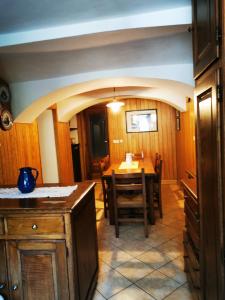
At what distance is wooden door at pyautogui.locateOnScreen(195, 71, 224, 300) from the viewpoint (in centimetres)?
100

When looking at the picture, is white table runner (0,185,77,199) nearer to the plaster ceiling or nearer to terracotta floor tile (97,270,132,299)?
terracotta floor tile (97,270,132,299)

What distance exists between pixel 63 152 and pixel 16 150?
1.93m

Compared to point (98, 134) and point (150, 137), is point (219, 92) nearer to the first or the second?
point (150, 137)

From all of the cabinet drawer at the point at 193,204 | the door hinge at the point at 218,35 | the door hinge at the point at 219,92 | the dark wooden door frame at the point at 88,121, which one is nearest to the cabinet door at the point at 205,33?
the door hinge at the point at 218,35

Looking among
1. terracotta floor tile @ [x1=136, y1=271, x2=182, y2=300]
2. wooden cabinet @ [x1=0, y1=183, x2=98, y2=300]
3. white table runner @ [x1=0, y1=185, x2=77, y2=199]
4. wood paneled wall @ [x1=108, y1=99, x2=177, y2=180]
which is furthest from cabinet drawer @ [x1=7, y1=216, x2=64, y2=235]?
wood paneled wall @ [x1=108, y1=99, x2=177, y2=180]

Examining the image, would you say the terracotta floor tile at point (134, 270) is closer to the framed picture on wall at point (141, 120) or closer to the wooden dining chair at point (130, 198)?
the wooden dining chair at point (130, 198)

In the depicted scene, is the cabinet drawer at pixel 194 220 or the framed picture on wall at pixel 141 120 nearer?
the cabinet drawer at pixel 194 220

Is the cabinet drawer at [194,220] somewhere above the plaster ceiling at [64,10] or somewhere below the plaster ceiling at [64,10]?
below

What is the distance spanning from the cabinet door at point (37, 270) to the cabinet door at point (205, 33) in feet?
4.52

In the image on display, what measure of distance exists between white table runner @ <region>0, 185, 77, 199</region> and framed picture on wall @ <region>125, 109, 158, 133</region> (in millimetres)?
4120

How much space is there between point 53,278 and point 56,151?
10.6ft

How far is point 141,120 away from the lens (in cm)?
579

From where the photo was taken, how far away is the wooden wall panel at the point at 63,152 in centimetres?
452

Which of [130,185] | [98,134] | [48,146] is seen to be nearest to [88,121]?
[98,134]
